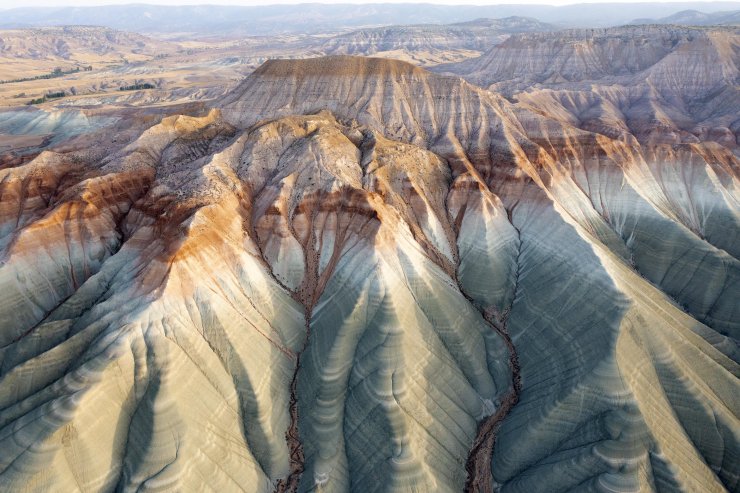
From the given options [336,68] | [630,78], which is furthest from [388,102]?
[630,78]

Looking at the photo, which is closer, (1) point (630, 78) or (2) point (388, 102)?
(2) point (388, 102)

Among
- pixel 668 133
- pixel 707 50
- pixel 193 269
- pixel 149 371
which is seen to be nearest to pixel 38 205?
pixel 193 269

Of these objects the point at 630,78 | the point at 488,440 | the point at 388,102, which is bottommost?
the point at 488,440

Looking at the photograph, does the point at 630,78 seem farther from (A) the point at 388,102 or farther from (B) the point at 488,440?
(B) the point at 488,440

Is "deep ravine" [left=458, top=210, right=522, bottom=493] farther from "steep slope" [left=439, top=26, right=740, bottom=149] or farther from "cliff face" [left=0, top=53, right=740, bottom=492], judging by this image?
"steep slope" [left=439, top=26, right=740, bottom=149]

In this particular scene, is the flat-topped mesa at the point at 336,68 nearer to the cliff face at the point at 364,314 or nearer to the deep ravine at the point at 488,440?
the cliff face at the point at 364,314

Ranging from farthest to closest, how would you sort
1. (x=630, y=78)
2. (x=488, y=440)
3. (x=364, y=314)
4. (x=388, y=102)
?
1. (x=630, y=78)
2. (x=388, y=102)
3. (x=364, y=314)
4. (x=488, y=440)

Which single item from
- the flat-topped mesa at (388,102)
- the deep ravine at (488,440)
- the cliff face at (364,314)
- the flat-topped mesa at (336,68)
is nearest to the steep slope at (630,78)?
the flat-topped mesa at (388,102)

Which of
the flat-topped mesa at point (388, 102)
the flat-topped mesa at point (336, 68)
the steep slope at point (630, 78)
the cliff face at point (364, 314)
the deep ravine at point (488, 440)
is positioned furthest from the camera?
the steep slope at point (630, 78)
